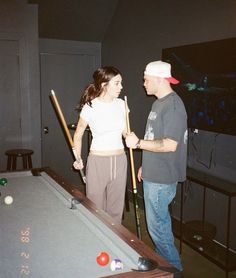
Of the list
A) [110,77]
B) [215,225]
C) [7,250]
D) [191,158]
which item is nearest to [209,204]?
[215,225]

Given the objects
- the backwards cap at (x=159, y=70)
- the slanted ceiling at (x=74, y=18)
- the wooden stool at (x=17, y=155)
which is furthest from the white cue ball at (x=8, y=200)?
the slanted ceiling at (x=74, y=18)

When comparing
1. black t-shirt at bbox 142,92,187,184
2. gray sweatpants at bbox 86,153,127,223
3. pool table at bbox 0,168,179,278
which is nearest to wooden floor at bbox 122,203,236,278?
gray sweatpants at bbox 86,153,127,223

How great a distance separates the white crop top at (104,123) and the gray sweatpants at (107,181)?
0.09m

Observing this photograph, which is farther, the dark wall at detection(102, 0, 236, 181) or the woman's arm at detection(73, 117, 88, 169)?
the dark wall at detection(102, 0, 236, 181)

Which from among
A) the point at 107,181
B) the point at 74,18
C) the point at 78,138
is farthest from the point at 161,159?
the point at 74,18

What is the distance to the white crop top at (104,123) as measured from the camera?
2590mm

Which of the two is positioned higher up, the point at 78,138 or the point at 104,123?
the point at 104,123

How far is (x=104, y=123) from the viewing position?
258 cm

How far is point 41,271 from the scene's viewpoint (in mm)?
1287

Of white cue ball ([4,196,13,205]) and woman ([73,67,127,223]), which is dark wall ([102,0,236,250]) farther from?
white cue ball ([4,196,13,205])

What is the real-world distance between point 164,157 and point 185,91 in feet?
3.78

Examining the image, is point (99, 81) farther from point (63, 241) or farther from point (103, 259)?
point (103, 259)

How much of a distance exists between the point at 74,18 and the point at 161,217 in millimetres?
3304

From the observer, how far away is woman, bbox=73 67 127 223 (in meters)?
2.61
